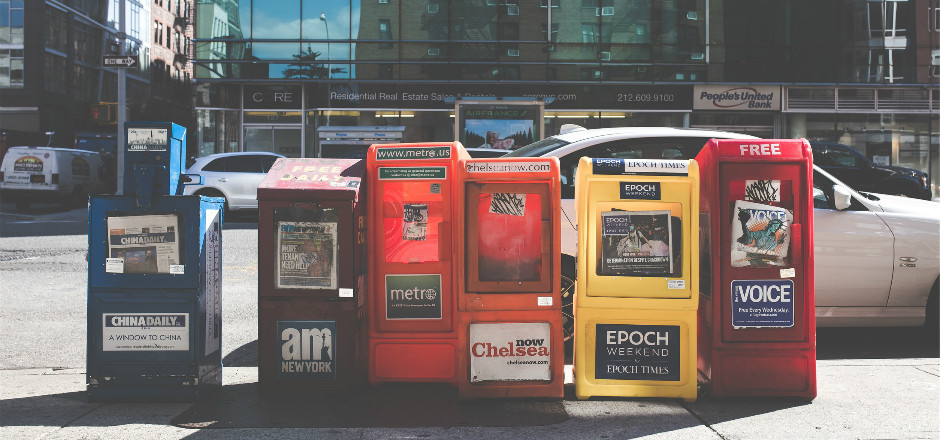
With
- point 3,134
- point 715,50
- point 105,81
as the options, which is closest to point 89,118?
point 105,81

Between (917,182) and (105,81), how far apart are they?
5230cm

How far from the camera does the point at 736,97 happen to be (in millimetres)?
28141

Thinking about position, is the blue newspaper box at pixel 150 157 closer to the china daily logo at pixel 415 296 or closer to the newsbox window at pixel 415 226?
the newsbox window at pixel 415 226

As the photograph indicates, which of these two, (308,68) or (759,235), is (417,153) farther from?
(308,68)

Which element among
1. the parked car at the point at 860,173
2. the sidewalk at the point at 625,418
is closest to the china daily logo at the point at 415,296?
the sidewalk at the point at 625,418

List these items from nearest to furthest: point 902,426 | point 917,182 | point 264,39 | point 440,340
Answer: point 902,426
point 440,340
point 917,182
point 264,39

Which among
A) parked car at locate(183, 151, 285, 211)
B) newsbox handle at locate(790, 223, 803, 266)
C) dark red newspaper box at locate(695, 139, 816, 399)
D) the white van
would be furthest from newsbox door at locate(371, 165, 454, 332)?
the white van

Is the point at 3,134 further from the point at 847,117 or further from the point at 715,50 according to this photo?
the point at 847,117

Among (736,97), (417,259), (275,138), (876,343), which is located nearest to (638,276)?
(417,259)

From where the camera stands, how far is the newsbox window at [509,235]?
4.95 m

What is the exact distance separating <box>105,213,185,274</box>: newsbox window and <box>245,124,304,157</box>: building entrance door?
23.2 m

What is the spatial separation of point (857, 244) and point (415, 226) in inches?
144

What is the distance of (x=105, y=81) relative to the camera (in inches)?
2215

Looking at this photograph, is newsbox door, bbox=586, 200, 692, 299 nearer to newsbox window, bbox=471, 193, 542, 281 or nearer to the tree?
newsbox window, bbox=471, 193, 542, 281
